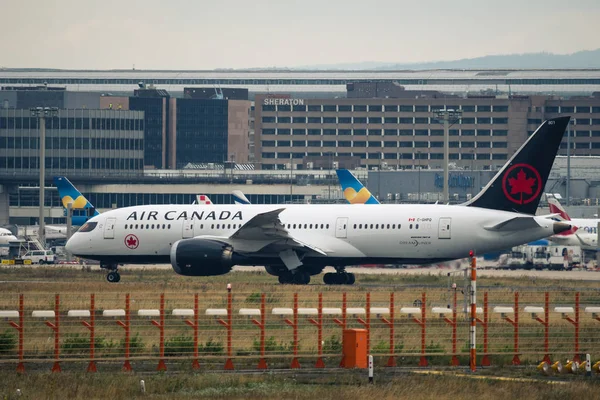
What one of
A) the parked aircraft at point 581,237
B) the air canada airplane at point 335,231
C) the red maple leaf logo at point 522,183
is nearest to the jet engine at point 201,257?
the air canada airplane at point 335,231

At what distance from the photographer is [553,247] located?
90.1m

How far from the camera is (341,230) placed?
194 feet

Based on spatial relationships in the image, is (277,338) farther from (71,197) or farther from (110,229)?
(71,197)

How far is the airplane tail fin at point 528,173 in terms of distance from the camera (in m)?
55.4

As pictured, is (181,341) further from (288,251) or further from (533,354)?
(288,251)

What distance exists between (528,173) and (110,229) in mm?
22225

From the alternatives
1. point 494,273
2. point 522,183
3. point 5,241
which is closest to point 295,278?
point 522,183

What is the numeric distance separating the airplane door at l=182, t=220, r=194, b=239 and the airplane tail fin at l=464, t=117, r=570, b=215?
15.4m

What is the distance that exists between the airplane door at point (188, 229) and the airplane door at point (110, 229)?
4.24m

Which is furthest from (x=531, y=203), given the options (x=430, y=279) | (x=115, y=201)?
(x=115, y=201)

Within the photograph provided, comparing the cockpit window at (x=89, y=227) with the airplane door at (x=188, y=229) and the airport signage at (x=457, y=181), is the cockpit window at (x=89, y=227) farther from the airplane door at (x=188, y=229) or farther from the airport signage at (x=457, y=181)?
the airport signage at (x=457, y=181)

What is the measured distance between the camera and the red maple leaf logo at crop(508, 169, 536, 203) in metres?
56.1

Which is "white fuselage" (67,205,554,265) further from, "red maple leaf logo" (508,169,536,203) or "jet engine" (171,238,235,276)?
"red maple leaf logo" (508,169,536,203)

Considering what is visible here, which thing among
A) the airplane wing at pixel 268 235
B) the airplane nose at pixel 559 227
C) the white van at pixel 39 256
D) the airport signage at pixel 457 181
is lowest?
the white van at pixel 39 256
